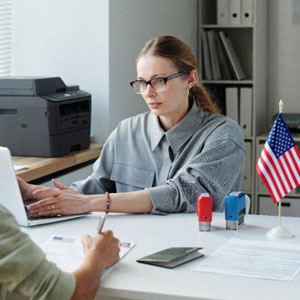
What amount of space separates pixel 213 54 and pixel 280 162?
2.65m

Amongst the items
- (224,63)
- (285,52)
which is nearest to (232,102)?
(224,63)

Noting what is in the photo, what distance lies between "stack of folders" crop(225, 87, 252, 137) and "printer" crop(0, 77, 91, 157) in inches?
55.9

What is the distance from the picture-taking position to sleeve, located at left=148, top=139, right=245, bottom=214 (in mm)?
2490

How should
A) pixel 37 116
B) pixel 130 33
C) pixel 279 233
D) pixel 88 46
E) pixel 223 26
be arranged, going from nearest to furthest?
pixel 279 233 < pixel 37 116 < pixel 88 46 < pixel 130 33 < pixel 223 26

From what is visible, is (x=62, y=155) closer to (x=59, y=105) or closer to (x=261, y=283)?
(x=59, y=105)

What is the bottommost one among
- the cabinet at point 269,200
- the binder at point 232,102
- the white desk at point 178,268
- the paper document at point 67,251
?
the cabinet at point 269,200

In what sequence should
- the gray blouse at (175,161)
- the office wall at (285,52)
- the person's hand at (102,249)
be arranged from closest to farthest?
the person's hand at (102,249) < the gray blouse at (175,161) < the office wall at (285,52)

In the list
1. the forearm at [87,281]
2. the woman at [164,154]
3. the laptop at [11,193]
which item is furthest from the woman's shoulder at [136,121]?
the forearm at [87,281]

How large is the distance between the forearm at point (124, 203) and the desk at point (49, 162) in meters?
0.72

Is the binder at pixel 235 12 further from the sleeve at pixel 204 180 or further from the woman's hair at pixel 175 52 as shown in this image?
the sleeve at pixel 204 180

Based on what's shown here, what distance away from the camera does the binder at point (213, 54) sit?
4.83 metres

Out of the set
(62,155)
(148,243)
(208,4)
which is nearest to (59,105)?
(62,155)

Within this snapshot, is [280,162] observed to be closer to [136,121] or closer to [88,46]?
[136,121]

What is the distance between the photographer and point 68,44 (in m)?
3.96
